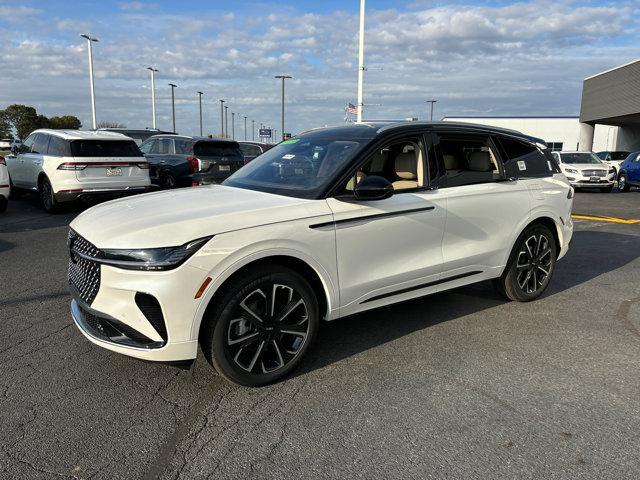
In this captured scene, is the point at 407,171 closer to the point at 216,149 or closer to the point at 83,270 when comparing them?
the point at 83,270

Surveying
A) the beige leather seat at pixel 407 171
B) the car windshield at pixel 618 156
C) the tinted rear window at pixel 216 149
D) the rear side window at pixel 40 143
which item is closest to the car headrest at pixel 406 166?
the beige leather seat at pixel 407 171

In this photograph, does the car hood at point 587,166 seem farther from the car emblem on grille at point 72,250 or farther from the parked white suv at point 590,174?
the car emblem on grille at point 72,250

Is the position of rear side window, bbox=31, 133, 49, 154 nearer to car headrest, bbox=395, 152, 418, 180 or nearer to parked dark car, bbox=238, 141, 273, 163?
parked dark car, bbox=238, 141, 273, 163

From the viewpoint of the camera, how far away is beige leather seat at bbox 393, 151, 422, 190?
14.3ft

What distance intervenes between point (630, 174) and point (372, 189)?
66.9 feet

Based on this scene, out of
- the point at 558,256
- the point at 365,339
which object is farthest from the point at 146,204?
the point at 558,256

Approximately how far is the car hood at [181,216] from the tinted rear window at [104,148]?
24.4 ft

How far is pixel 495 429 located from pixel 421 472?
2.09 ft

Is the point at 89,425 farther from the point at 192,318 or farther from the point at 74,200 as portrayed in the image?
the point at 74,200

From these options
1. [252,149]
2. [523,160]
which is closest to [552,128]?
[252,149]

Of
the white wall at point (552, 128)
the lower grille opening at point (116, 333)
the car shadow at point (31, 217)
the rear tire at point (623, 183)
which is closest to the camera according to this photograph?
the lower grille opening at point (116, 333)

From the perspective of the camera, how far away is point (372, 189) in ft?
12.0

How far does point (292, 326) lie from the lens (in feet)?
11.6

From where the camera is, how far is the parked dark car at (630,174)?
19922mm
